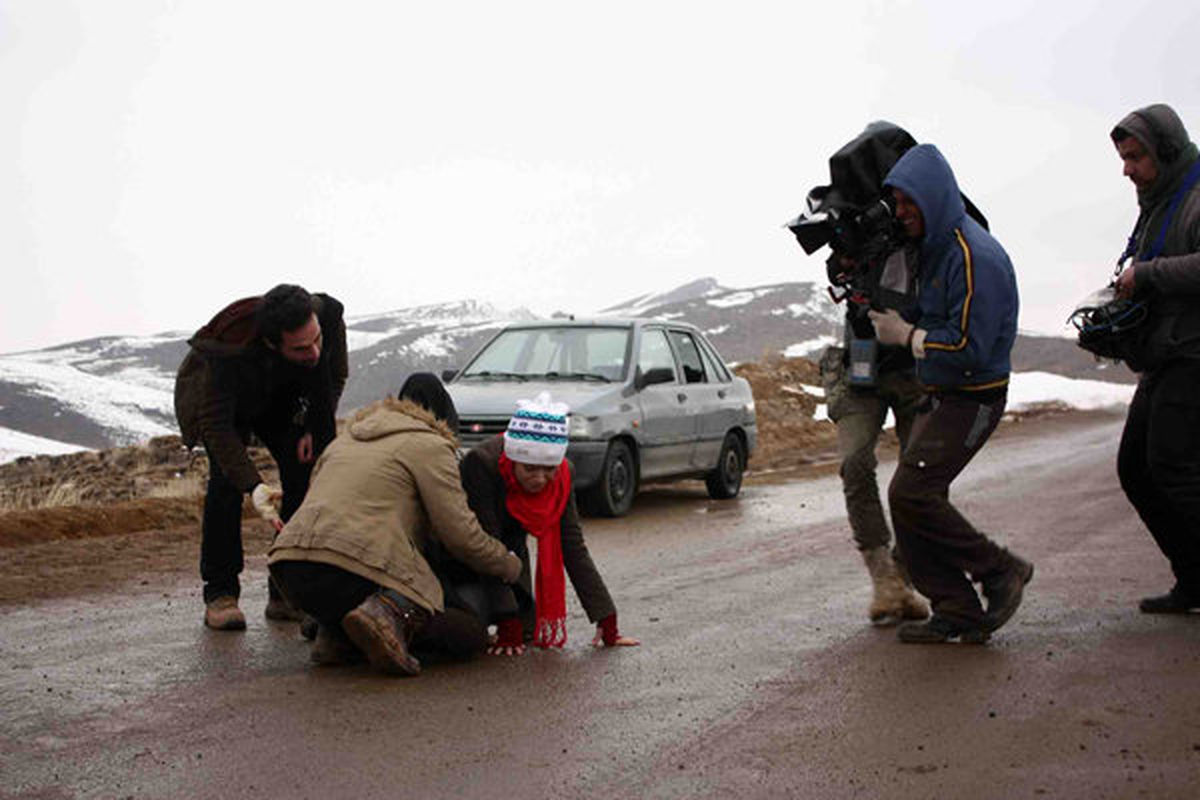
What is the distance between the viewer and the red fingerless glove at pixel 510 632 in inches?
269

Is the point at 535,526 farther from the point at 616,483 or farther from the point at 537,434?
the point at 616,483

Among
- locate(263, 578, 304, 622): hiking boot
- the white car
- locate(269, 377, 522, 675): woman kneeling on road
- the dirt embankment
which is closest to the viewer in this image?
locate(269, 377, 522, 675): woman kneeling on road

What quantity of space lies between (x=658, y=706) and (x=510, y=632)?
1.33 meters

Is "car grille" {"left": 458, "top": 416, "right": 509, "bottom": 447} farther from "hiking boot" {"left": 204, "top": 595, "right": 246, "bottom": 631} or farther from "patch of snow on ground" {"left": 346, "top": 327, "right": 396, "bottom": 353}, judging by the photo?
"patch of snow on ground" {"left": 346, "top": 327, "right": 396, "bottom": 353}

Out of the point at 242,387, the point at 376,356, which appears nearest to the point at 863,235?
the point at 242,387

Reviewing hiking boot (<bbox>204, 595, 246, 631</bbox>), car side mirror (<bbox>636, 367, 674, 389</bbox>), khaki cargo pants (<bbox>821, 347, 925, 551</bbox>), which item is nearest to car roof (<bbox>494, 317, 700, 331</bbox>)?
car side mirror (<bbox>636, 367, 674, 389</bbox>)

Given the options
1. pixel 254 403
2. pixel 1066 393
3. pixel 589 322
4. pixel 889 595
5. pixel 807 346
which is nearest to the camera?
pixel 889 595

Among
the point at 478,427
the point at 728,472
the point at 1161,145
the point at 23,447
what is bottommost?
the point at 23,447

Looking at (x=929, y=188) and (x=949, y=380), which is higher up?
(x=929, y=188)

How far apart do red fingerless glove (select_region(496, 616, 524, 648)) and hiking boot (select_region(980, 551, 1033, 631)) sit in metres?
2.05

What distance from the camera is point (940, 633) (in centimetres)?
665

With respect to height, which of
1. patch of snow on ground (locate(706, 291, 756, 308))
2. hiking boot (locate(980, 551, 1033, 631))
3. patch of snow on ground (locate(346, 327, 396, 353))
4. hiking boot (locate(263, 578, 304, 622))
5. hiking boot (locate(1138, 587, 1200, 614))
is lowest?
patch of snow on ground (locate(346, 327, 396, 353))

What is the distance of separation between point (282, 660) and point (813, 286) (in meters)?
68.3

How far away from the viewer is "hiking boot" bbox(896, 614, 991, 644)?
6613 millimetres
